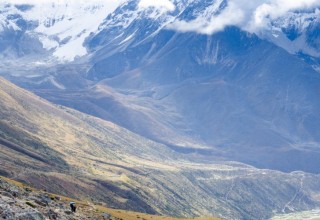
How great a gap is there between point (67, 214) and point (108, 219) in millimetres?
16622

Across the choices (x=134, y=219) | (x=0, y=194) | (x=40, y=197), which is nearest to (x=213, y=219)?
(x=134, y=219)

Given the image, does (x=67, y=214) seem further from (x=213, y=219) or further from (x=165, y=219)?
(x=213, y=219)

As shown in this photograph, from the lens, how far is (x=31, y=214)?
6794 cm

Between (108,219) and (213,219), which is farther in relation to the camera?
(213,219)

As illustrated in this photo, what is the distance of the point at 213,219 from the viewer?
599 ft

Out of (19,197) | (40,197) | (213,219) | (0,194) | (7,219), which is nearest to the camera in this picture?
(7,219)

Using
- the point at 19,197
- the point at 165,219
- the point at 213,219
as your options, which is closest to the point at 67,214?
the point at 19,197

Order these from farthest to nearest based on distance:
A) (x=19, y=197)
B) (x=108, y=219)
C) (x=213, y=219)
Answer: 1. (x=213, y=219)
2. (x=108, y=219)
3. (x=19, y=197)

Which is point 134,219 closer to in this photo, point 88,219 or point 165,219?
point 165,219

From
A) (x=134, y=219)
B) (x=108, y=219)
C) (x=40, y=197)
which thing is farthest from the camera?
(x=134, y=219)

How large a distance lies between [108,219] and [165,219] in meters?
62.4

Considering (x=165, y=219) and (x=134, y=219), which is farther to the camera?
(x=165, y=219)

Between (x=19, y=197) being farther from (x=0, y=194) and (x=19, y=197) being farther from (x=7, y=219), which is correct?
(x=7, y=219)

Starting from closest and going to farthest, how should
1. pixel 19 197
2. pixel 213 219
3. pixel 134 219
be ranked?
1. pixel 19 197
2. pixel 134 219
3. pixel 213 219
